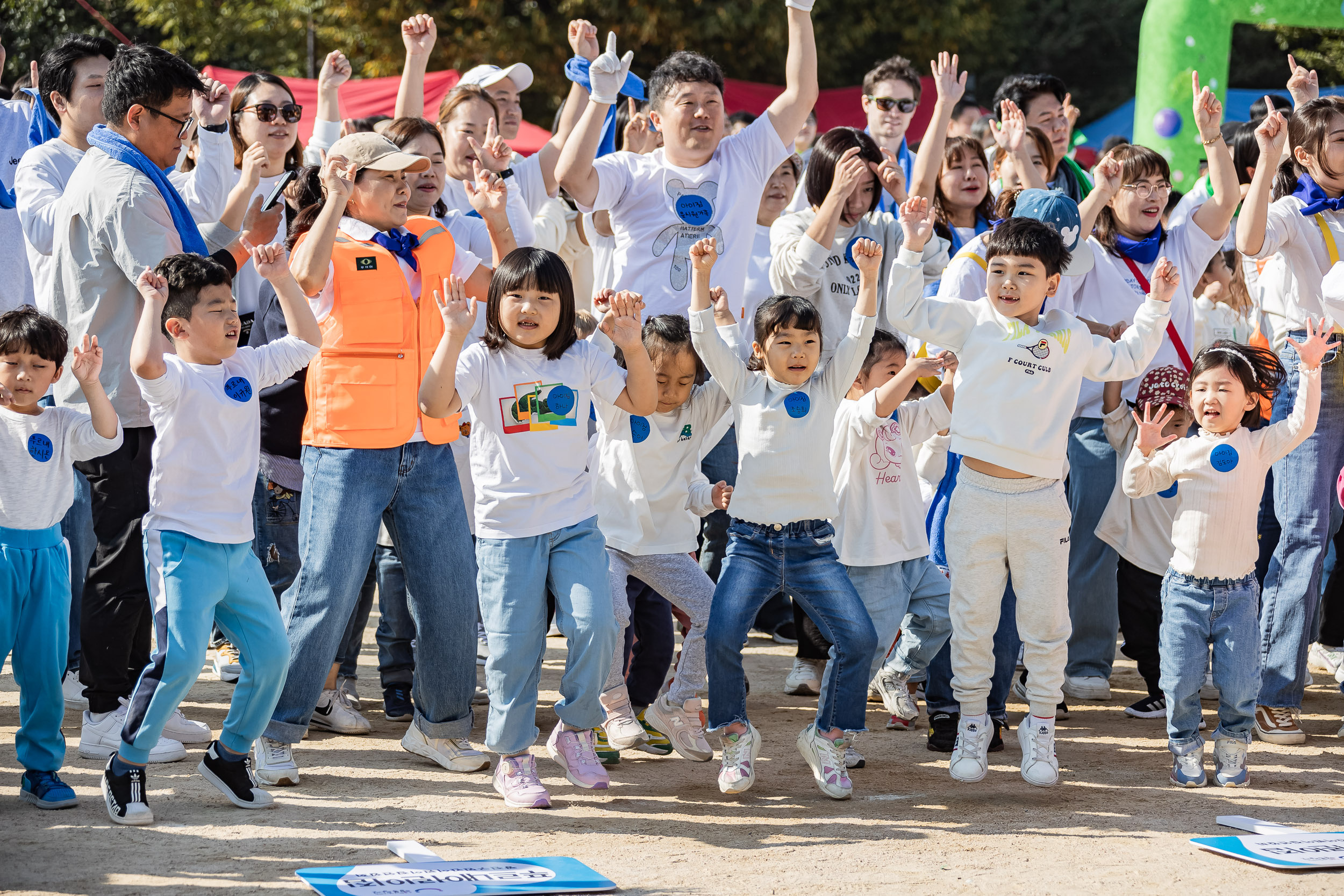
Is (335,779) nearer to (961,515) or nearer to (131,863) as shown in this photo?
(131,863)

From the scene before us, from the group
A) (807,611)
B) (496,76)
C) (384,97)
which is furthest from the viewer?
(384,97)

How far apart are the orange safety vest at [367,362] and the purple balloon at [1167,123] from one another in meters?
8.48

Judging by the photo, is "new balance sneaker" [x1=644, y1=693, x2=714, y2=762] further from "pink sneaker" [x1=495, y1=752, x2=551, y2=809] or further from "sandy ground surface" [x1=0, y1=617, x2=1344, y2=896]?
"pink sneaker" [x1=495, y1=752, x2=551, y2=809]

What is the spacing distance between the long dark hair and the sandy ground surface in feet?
4.68

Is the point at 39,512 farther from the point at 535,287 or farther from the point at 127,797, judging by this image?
the point at 535,287

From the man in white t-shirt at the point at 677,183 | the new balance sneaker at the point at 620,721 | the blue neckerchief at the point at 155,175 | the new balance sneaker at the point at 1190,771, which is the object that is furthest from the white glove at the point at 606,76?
the new balance sneaker at the point at 1190,771

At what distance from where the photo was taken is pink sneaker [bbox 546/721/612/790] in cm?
465

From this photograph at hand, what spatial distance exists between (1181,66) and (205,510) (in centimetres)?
979

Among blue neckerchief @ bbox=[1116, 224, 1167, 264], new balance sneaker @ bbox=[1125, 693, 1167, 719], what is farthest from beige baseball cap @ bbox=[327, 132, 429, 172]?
new balance sneaker @ bbox=[1125, 693, 1167, 719]

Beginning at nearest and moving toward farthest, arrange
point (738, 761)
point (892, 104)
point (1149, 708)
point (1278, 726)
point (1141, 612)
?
point (738, 761)
point (1278, 726)
point (1149, 708)
point (1141, 612)
point (892, 104)

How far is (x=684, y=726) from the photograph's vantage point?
16.6ft

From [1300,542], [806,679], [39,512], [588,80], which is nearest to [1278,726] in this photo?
[1300,542]

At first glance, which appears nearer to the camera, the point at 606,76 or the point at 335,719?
the point at 335,719

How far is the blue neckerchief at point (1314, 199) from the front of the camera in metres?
5.52
